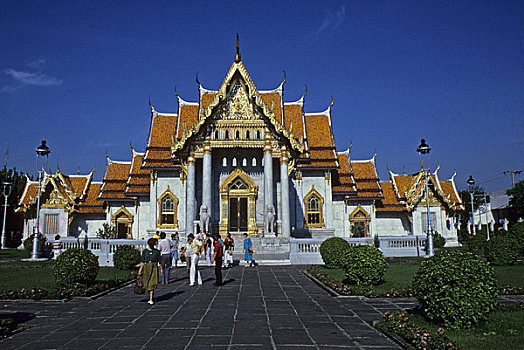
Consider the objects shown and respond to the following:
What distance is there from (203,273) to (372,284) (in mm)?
7454

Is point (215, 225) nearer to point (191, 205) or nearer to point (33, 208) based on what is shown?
point (191, 205)

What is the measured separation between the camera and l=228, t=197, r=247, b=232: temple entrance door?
29728 millimetres

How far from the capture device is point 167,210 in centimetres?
3191

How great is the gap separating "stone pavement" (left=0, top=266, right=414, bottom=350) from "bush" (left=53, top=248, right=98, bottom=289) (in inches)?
33.2

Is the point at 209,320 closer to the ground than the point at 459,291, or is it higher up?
closer to the ground

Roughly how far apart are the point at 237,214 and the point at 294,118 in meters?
9.95

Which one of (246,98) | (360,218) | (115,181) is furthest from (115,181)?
(360,218)

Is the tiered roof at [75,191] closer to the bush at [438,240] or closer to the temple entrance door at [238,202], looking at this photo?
the temple entrance door at [238,202]

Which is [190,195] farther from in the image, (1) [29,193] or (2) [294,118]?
(1) [29,193]

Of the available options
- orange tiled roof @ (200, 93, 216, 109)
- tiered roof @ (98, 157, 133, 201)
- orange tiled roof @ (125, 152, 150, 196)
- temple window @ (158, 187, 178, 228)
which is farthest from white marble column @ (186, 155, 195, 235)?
tiered roof @ (98, 157, 133, 201)

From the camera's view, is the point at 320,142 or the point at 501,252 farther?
the point at 320,142

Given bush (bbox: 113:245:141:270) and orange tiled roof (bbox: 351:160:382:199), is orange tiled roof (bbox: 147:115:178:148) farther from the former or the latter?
bush (bbox: 113:245:141:270)

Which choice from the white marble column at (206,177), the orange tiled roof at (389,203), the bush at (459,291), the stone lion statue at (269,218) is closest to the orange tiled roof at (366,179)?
the orange tiled roof at (389,203)

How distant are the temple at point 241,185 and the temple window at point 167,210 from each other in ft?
0.23
